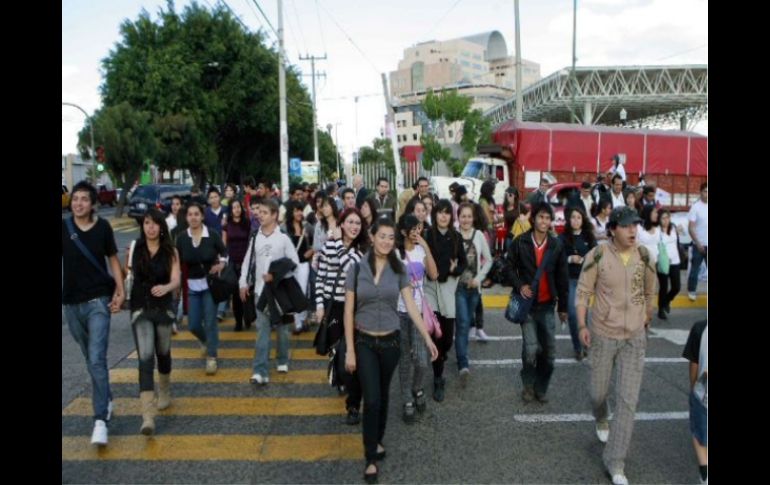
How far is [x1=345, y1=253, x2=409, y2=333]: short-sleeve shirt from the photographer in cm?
425

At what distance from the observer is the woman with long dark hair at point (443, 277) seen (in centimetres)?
582

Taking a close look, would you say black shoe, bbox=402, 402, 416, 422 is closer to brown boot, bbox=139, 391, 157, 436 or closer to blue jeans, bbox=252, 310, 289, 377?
blue jeans, bbox=252, 310, 289, 377

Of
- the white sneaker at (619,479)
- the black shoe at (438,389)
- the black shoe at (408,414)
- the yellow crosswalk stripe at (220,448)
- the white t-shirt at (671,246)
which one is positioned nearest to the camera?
the white sneaker at (619,479)

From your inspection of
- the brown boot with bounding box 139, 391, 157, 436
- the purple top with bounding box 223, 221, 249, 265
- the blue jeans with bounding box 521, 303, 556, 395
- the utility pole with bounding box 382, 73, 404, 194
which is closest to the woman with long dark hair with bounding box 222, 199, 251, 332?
the purple top with bounding box 223, 221, 249, 265

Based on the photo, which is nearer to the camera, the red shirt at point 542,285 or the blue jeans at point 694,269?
the red shirt at point 542,285

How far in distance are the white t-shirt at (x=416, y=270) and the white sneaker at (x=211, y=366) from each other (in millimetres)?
2429

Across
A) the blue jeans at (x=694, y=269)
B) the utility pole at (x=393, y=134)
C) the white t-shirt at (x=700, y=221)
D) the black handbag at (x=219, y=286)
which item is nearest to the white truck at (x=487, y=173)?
the utility pole at (x=393, y=134)

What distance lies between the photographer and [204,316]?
21.8 feet

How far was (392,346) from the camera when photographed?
14.0 feet

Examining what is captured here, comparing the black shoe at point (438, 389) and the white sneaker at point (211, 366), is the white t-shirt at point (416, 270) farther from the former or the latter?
the white sneaker at point (211, 366)

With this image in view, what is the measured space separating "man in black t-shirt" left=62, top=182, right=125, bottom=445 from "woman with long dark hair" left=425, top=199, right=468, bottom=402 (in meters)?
2.77

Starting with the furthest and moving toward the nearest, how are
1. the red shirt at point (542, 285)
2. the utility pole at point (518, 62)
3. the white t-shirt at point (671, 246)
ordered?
1. the utility pole at point (518, 62)
2. the white t-shirt at point (671, 246)
3. the red shirt at point (542, 285)
